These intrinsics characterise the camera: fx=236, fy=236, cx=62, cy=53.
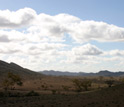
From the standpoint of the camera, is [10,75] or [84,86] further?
[84,86]

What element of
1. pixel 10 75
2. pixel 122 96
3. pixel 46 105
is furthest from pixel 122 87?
pixel 10 75

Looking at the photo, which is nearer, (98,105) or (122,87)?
(98,105)

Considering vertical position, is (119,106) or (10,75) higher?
(10,75)

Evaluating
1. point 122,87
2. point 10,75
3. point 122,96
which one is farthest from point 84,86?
point 122,96

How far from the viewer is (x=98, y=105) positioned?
31094 mm

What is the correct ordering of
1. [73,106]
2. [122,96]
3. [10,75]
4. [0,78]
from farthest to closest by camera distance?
[0,78]
[10,75]
[122,96]
[73,106]

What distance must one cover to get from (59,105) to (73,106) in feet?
7.51

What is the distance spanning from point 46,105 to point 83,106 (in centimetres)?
549

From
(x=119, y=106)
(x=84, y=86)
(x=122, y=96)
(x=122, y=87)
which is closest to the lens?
(x=119, y=106)

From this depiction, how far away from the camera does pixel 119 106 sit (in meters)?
29.5

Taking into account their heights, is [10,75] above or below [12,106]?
above

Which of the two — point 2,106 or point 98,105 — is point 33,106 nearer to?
point 2,106

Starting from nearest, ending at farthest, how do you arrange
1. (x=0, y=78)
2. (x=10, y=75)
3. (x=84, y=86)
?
1. (x=10, y=75)
2. (x=84, y=86)
3. (x=0, y=78)

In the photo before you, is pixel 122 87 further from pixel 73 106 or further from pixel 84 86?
pixel 84 86
